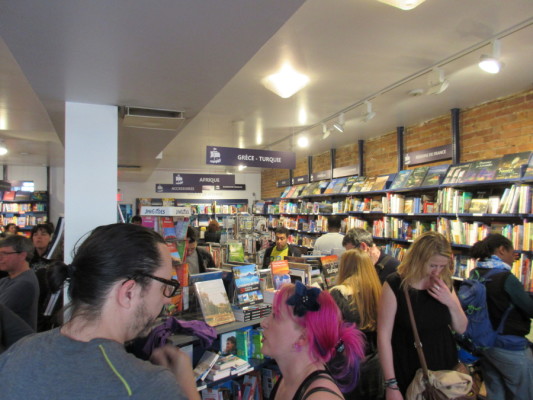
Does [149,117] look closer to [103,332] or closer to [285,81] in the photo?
[285,81]

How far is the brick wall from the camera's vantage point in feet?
15.1

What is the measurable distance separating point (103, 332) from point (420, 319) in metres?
1.92

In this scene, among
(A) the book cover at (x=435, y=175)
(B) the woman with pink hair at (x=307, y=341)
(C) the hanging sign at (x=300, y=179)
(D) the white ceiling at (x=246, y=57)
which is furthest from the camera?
(C) the hanging sign at (x=300, y=179)

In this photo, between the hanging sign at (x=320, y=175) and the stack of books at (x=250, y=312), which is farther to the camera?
the hanging sign at (x=320, y=175)

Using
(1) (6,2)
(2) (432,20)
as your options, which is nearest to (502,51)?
(2) (432,20)

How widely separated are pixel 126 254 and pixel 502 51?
4.21 meters

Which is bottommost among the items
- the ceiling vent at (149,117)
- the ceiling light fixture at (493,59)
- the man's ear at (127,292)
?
the man's ear at (127,292)

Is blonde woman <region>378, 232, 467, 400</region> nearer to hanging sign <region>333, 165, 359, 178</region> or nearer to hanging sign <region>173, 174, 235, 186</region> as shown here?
hanging sign <region>333, 165, 359, 178</region>

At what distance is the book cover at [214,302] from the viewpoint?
258 cm

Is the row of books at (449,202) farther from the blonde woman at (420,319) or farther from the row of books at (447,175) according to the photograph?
the blonde woman at (420,319)

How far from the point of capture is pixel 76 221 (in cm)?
300

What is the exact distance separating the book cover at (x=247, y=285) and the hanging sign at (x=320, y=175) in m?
5.99

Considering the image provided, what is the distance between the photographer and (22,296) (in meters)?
2.64

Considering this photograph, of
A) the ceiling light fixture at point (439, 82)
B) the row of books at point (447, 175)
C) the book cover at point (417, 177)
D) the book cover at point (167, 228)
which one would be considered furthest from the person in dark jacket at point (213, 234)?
the ceiling light fixture at point (439, 82)
